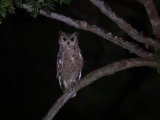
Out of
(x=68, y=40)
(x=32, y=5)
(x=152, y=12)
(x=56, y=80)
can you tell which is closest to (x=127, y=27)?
(x=152, y=12)

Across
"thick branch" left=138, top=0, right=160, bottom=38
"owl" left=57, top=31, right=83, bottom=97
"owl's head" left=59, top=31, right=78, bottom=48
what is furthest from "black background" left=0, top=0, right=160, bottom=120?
"thick branch" left=138, top=0, right=160, bottom=38

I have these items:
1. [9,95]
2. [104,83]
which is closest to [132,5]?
[104,83]

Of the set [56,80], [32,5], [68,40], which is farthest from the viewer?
[56,80]

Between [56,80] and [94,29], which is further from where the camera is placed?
[56,80]

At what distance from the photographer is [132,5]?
456cm

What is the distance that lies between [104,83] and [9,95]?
1.13 m

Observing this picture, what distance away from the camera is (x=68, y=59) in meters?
2.33

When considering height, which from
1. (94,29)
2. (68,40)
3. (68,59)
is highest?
(94,29)

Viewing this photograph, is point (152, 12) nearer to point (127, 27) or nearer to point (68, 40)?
point (127, 27)

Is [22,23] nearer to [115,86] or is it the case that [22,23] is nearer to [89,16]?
[89,16]

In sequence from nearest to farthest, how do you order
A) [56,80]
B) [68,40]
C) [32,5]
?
[32,5] < [68,40] < [56,80]

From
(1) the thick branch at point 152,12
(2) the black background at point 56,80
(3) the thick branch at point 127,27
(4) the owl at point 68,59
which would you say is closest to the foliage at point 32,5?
(3) the thick branch at point 127,27

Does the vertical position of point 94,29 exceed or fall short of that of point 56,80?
it exceeds it

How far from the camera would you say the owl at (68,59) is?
2.27 m
